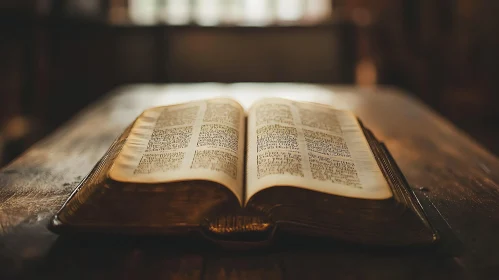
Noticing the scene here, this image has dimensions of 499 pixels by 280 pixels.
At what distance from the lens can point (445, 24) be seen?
3.50 metres

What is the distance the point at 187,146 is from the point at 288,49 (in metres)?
2.57

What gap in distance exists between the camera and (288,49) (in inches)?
127

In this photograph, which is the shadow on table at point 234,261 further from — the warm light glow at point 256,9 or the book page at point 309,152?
the warm light glow at point 256,9

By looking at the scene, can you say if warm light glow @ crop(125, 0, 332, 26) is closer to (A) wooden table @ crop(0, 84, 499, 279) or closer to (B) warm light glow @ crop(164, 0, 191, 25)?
(B) warm light glow @ crop(164, 0, 191, 25)

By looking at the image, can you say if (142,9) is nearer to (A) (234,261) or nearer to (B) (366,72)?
(B) (366,72)

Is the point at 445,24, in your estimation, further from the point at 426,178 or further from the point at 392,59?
the point at 426,178

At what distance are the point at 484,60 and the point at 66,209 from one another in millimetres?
3302

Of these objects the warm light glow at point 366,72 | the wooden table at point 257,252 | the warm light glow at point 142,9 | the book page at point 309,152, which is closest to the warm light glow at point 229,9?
the warm light glow at point 142,9

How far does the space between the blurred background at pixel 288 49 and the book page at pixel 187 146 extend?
203cm

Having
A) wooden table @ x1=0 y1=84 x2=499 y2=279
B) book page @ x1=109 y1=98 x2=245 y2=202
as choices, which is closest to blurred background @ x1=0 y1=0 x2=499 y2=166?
wooden table @ x1=0 y1=84 x2=499 y2=279

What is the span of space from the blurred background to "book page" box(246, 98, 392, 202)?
2087mm

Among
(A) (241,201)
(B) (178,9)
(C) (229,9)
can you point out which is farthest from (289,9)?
(A) (241,201)

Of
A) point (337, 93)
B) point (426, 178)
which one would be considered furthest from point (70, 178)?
point (337, 93)

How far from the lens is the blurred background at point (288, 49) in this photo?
3.09 metres
